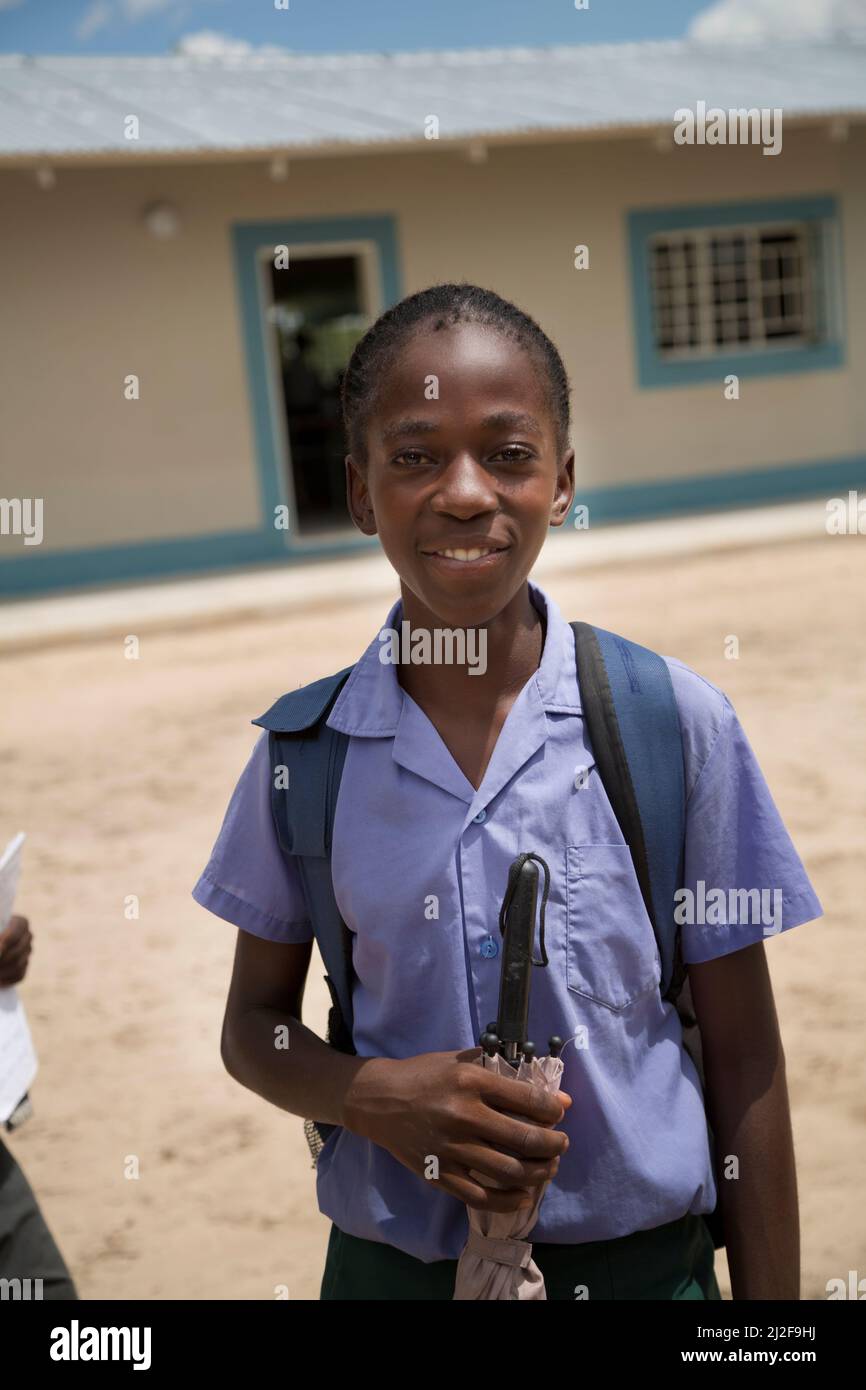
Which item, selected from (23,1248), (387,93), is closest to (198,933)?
(23,1248)

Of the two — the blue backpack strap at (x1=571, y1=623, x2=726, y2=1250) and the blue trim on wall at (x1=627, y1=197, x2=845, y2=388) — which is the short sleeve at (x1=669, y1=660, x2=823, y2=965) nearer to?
the blue backpack strap at (x1=571, y1=623, x2=726, y2=1250)

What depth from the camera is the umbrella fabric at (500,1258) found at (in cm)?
116

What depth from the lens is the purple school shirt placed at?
1255 millimetres

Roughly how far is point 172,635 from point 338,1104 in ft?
26.6

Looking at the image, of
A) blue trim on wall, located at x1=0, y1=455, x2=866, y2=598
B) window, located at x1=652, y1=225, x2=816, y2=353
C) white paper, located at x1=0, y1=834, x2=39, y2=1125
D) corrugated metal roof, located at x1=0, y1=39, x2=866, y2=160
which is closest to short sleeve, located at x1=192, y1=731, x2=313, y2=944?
white paper, located at x1=0, y1=834, x2=39, y2=1125

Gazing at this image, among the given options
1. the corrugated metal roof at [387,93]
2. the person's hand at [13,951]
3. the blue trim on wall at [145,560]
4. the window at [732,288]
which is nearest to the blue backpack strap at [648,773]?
the person's hand at [13,951]

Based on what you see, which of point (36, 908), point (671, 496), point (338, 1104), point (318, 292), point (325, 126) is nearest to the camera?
point (338, 1104)

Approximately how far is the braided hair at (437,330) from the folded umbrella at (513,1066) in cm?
49

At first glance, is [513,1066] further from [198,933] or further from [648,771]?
[198,933]

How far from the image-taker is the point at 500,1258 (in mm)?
1169

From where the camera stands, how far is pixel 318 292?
1524 cm

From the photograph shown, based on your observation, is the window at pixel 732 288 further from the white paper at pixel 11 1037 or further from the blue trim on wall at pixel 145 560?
the white paper at pixel 11 1037

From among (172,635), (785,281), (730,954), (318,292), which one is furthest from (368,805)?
(318,292)
